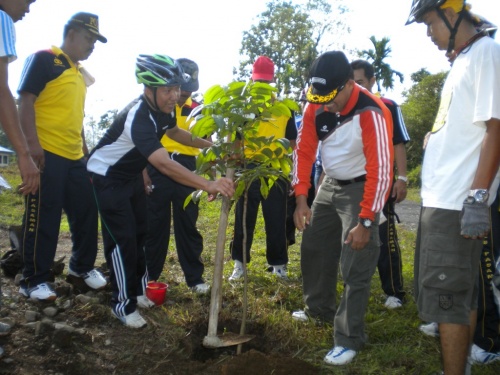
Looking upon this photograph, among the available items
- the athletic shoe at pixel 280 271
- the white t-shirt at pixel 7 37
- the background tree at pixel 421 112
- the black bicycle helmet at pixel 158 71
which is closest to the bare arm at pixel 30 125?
the black bicycle helmet at pixel 158 71

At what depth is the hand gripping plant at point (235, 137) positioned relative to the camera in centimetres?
326

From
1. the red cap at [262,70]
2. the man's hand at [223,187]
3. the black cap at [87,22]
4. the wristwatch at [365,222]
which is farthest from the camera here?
the red cap at [262,70]

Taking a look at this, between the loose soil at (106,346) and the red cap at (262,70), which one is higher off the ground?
the red cap at (262,70)

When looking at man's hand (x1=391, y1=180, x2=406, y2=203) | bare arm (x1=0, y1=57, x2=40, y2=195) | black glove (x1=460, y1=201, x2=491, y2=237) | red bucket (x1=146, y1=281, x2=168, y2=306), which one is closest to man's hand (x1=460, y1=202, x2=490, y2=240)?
black glove (x1=460, y1=201, x2=491, y2=237)

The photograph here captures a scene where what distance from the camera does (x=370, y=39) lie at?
36812mm

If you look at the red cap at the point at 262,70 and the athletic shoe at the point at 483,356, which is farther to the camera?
the red cap at the point at 262,70

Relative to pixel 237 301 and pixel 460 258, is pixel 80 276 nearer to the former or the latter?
pixel 237 301

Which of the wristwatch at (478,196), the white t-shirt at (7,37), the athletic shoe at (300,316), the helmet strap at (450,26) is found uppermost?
the helmet strap at (450,26)

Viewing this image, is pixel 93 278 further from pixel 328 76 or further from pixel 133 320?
pixel 328 76

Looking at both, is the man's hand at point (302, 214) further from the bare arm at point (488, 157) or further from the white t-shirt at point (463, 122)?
the bare arm at point (488, 157)

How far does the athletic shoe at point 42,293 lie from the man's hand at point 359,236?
2466 millimetres

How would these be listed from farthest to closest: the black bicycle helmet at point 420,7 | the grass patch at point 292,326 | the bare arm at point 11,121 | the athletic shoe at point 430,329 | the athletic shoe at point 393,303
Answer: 1. the athletic shoe at point 393,303
2. the athletic shoe at point 430,329
3. the grass patch at point 292,326
4. the bare arm at point 11,121
5. the black bicycle helmet at point 420,7

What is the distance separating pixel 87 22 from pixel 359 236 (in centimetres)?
293

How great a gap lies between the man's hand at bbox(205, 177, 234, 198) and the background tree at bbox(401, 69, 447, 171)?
26342 millimetres
